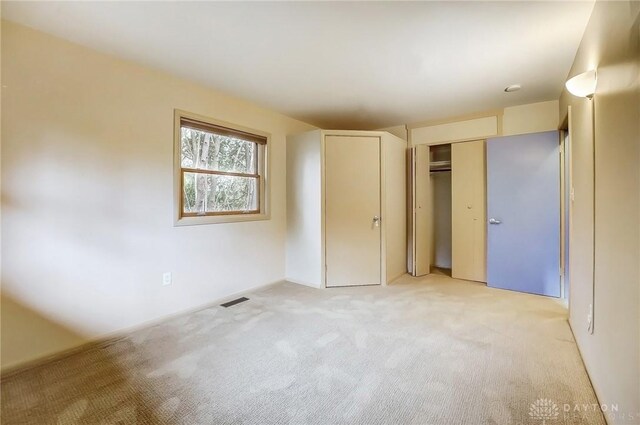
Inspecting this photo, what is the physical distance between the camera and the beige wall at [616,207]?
1104 millimetres

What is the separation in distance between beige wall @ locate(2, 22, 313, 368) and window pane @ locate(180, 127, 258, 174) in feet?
0.74

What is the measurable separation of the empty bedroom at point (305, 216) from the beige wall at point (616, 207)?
0.02m

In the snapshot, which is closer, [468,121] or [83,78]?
[83,78]

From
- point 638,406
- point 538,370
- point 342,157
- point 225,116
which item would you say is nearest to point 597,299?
point 538,370

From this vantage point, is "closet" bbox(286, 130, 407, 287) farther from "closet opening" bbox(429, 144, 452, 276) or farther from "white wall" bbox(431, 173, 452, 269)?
"white wall" bbox(431, 173, 452, 269)

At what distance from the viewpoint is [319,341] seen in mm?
2217

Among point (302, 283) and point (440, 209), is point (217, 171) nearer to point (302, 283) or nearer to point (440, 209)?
point (302, 283)

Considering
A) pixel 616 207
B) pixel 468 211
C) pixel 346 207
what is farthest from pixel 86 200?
pixel 468 211

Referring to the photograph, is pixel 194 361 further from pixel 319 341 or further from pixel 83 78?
pixel 83 78

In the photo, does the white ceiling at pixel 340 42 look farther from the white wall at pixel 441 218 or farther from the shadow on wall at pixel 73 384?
the shadow on wall at pixel 73 384

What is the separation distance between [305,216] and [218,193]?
3.84 ft

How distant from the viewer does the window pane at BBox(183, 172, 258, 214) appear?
2928 millimetres

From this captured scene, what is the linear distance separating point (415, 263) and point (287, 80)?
2994 millimetres

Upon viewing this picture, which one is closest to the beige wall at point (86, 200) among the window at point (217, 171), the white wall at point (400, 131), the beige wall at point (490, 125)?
the window at point (217, 171)
